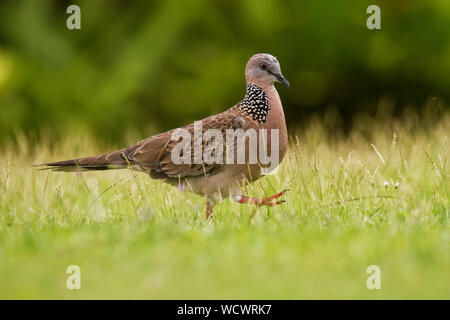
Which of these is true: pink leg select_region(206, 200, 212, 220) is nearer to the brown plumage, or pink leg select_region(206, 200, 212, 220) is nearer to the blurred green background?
the brown plumage

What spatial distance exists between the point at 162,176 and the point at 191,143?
16.5 inches

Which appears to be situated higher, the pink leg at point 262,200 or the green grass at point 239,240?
the pink leg at point 262,200

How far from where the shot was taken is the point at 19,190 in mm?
6695

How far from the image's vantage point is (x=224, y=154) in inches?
243

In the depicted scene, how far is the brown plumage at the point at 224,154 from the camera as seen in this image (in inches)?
243

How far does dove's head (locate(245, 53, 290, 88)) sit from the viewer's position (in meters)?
6.54

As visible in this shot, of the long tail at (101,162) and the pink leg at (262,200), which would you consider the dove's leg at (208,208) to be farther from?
the long tail at (101,162)

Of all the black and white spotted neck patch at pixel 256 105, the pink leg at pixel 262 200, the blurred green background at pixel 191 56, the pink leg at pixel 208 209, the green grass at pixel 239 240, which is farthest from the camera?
the blurred green background at pixel 191 56

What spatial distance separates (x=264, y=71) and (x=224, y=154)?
0.96m

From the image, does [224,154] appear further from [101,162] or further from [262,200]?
[101,162]

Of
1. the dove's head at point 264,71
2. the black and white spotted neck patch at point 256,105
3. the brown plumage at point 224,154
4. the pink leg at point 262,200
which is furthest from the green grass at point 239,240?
the dove's head at point 264,71

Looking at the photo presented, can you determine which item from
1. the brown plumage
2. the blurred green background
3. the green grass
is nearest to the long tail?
the brown plumage

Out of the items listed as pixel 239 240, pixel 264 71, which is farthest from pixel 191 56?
pixel 239 240
